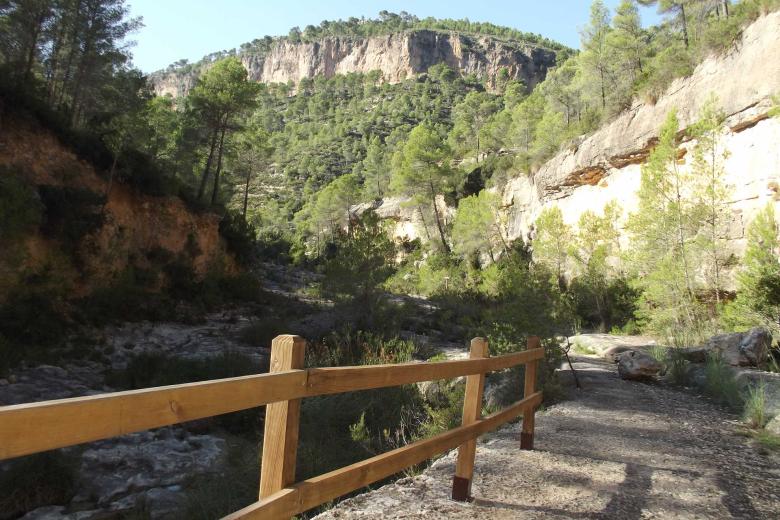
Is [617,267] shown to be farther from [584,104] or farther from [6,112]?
[6,112]

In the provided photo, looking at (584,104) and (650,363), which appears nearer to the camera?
(650,363)

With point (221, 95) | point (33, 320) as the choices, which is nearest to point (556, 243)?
point (221, 95)

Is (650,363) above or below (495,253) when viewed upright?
below

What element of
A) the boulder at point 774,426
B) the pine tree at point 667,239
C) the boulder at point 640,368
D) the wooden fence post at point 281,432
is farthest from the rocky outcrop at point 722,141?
the wooden fence post at point 281,432

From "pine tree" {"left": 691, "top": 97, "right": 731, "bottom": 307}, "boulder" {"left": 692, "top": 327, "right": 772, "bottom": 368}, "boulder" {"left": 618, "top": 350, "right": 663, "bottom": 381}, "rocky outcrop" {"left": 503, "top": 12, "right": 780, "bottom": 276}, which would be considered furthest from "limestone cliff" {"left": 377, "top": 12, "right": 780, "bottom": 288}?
"boulder" {"left": 618, "top": 350, "right": 663, "bottom": 381}

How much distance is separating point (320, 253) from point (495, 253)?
24083mm

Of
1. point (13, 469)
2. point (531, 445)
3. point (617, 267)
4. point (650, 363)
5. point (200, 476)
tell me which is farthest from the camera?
point (617, 267)

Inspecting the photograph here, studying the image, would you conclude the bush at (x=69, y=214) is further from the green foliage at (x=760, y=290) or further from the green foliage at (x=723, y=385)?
the green foliage at (x=760, y=290)

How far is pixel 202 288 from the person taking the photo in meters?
20.1

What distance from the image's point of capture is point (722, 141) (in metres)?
21.1

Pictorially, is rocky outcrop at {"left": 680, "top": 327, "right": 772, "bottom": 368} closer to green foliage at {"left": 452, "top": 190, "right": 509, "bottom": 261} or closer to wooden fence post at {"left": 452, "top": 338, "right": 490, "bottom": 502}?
wooden fence post at {"left": 452, "top": 338, "right": 490, "bottom": 502}

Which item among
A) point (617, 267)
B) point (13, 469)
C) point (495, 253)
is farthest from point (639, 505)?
point (495, 253)

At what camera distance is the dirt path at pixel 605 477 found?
3.44 meters

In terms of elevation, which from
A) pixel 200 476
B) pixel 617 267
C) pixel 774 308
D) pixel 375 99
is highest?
pixel 375 99
